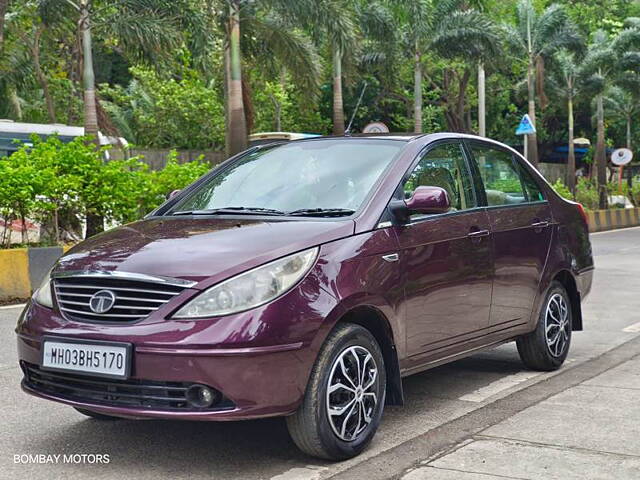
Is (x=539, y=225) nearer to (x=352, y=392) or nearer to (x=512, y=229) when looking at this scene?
(x=512, y=229)

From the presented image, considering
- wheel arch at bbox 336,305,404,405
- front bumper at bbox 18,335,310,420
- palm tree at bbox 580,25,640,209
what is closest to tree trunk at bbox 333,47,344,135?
palm tree at bbox 580,25,640,209

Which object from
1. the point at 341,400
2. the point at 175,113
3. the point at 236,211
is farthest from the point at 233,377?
the point at 175,113

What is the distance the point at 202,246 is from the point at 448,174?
186 cm

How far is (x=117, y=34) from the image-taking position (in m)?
18.3

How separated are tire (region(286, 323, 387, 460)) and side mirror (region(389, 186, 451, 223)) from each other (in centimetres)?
71

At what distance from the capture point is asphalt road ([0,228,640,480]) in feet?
14.1

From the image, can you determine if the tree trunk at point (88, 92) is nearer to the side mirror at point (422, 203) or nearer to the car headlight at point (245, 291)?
the side mirror at point (422, 203)

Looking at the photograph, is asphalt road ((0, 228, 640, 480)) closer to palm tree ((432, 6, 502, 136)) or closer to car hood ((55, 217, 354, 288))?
car hood ((55, 217, 354, 288))

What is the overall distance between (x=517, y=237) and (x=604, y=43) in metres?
36.9

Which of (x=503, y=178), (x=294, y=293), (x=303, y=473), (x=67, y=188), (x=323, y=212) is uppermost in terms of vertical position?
(x=67, y=188)

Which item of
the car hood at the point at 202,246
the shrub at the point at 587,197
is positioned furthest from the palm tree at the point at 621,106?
the car hood at the point at 202,246

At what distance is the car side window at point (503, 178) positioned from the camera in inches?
236

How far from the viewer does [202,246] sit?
434 cm

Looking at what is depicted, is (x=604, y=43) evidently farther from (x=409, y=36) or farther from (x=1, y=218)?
(x=1, y=218)
